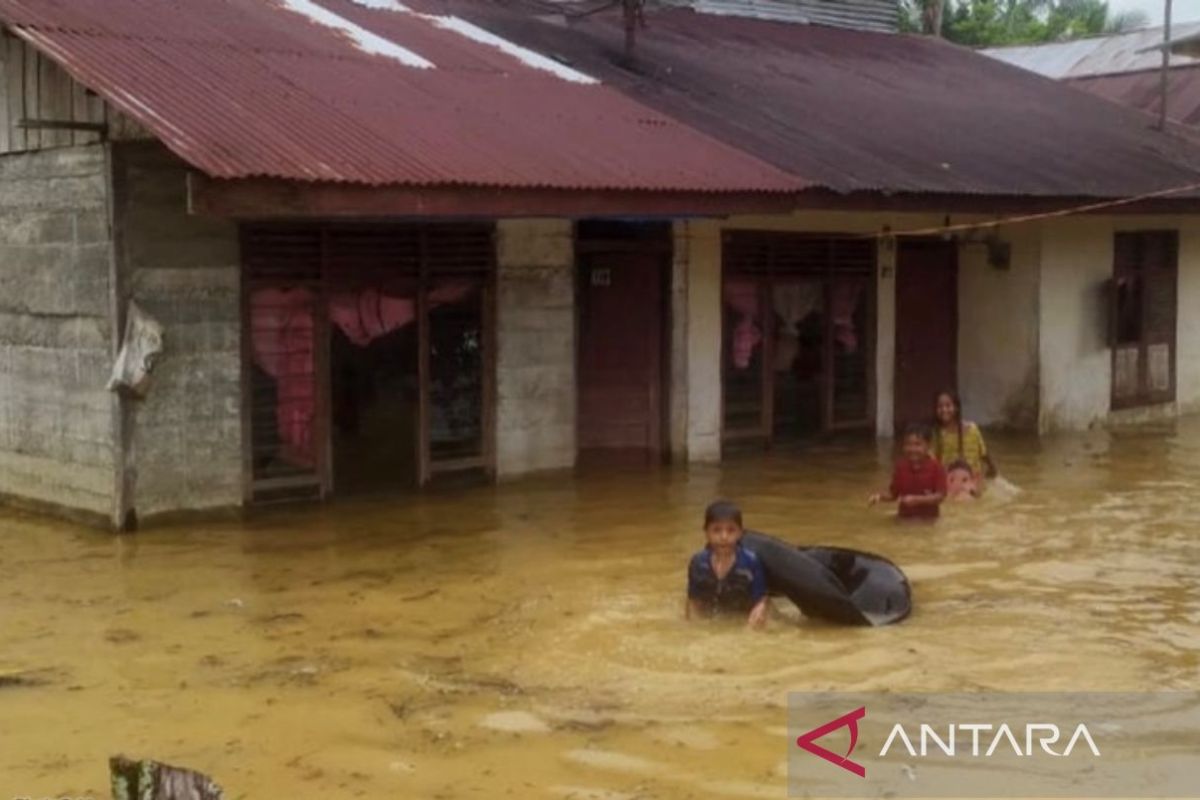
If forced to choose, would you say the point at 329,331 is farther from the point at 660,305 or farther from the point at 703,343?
the point at 703,343

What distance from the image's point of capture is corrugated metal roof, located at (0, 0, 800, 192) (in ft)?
33.1

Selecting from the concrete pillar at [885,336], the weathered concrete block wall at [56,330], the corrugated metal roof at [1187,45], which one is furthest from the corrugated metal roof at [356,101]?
the corrugated metal roof at [1187,45]

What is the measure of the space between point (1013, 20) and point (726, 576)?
3365cm

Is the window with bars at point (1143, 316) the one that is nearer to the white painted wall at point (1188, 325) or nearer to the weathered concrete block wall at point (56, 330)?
the white painted wall at point (1188, 325)

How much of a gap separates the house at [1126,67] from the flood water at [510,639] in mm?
13478

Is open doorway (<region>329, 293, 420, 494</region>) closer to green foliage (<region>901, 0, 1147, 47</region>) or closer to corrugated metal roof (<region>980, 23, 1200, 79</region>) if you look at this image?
corrugated metal roof (<region>980, 23, 1200, 79</region>)

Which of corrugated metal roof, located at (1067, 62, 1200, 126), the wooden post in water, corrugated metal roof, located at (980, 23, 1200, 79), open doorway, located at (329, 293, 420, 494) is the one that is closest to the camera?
the wooden post in water

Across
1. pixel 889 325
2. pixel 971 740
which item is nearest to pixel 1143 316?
pixel 889 325

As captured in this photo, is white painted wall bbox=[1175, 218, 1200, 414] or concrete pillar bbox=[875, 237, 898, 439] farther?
white painted wall bbox=[1175, 218, 1200, 414]

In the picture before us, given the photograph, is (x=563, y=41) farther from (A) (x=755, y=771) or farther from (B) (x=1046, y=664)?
(A) (x=755, y=771)

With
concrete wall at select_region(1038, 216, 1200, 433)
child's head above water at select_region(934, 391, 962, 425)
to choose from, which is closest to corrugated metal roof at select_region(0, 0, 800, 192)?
child's head above water at select_region(934, 391, 962, 425)

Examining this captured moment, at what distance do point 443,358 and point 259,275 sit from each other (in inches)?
69.3

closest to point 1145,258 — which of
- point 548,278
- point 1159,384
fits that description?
point 1159,384

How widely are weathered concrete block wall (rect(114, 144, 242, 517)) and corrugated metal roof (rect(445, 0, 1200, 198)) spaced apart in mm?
4412
